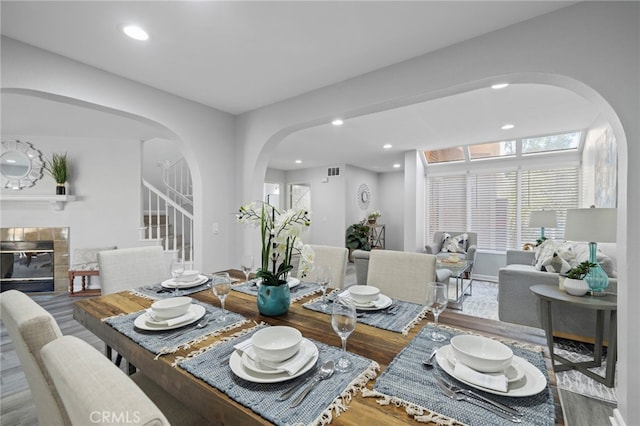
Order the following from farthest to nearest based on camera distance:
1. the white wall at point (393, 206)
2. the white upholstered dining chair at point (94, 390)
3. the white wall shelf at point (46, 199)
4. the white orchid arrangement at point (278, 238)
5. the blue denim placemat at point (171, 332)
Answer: the white wall at point (393, 206), the white wall shelf at point (46, 199), the white orchid arrangement at point (278, 238), the blue denim placemat at point (171, 332), the white upholstered dining chair at point (94, 390)

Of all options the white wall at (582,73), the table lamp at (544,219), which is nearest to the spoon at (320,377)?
the white wall at (582,73)

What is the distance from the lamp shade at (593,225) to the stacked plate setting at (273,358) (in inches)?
99.0

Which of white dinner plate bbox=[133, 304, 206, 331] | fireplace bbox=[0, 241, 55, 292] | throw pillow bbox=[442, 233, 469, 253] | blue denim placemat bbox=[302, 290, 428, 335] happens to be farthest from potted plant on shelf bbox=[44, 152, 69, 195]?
throw pillow bbox=[442, 233, 469, 253]

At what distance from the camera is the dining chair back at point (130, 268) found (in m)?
1.93

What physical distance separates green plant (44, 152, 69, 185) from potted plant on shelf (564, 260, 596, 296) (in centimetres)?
641

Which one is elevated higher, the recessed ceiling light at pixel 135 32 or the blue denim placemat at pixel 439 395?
the recessed ceiling light at pixel 135 32

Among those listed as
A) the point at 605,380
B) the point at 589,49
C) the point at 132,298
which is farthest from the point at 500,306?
the point at 132,298

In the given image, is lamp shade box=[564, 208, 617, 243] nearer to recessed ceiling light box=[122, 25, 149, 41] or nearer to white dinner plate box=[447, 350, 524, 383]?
white dinner plate box=[447, 350, 524, 383]

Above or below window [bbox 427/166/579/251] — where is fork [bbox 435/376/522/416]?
below

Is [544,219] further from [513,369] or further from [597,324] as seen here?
[513,369]

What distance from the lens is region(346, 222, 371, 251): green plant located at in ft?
22.7

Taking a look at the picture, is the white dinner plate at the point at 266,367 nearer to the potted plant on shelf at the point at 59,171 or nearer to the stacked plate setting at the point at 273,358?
the stacked plate setting at the point at 273,358

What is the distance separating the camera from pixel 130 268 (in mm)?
2041

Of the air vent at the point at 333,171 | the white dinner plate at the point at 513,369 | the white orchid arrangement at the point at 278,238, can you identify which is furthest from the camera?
the air vent at the point at 333,171
